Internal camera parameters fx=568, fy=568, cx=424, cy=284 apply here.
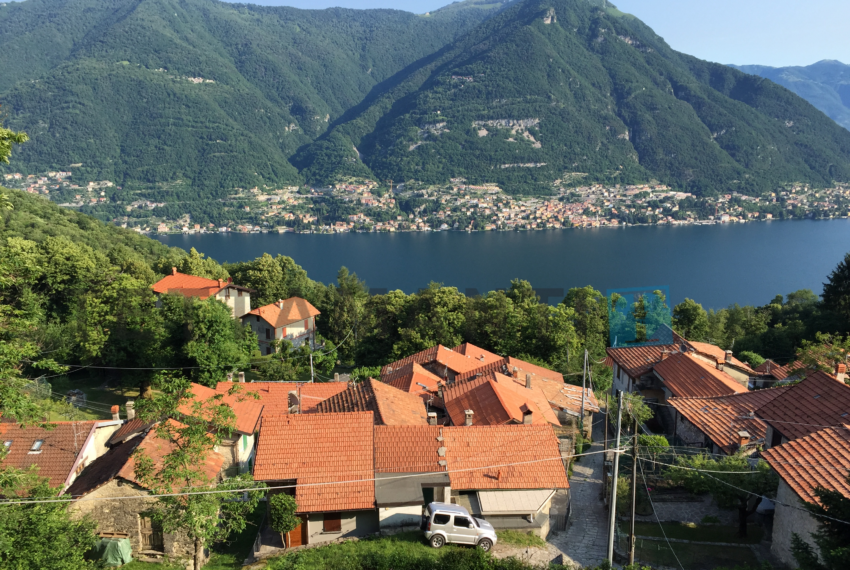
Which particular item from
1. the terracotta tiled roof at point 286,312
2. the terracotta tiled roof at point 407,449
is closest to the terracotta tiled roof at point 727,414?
the terracotta tiled roof at point 407,449

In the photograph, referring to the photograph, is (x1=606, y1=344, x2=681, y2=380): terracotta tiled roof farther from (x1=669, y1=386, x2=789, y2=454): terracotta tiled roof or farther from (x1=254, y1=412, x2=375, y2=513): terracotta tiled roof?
(x1=254, y1=412, x2=375, y2=513): terracotta tiled roof

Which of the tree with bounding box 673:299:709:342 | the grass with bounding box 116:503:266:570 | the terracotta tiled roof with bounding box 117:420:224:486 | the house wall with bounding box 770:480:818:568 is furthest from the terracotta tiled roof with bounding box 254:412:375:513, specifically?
the tree with bounding box 673:299:709:342

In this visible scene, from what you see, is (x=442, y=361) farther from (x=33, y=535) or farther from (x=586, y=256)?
(x=586, y=256)

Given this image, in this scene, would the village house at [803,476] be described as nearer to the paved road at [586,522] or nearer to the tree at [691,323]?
the paved road at [586,522]

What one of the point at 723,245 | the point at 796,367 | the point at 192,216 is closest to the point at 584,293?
the point at 796,367

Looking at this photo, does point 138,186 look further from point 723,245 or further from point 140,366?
point 140,366

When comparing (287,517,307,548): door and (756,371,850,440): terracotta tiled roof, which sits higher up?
(756,371,850,440): terracotta tiled roof
